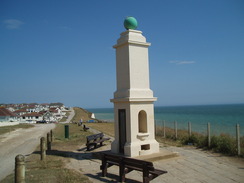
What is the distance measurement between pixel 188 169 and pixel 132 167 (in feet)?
8.16

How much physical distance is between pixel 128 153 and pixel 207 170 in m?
3.10

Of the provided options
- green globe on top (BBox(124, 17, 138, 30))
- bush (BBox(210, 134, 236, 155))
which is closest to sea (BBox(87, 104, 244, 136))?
bush (BBox(210, 134, 236, 155))

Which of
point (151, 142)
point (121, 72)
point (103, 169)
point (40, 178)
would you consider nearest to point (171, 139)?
point (151, 142)

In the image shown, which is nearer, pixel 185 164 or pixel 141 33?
pixel 185 164

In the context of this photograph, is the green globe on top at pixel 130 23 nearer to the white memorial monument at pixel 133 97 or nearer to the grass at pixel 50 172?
the white memorial monument at pixel 133 97

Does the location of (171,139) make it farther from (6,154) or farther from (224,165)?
(6,154)

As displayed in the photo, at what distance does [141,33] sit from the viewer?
34.5 ft

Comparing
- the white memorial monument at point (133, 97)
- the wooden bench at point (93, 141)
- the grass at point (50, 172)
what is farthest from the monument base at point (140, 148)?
the wooden bench at point (93, 141)

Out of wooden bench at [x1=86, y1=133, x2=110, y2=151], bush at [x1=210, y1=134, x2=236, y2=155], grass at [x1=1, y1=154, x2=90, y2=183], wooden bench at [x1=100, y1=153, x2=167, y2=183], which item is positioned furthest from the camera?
wooden bench at [x1=86, y1=133, x2=110, y2=151]

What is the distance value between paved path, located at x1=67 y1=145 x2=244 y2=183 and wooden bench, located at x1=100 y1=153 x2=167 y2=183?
366 millimetres

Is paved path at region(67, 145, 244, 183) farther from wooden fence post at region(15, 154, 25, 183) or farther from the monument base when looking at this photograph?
wooden fence post at region(15, 154, 25, 183)

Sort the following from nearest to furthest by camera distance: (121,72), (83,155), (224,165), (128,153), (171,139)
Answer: (224,165) → (128,153) → (121,72) → (83,155) → (171,139)

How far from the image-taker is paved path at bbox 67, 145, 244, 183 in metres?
7.15

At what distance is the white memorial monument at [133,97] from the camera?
9617 millimetres
